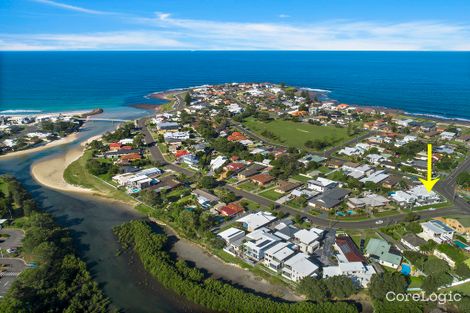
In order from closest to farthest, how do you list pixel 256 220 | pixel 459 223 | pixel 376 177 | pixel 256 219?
1. pixel 459 223
2. pixel 256 220
3. pixel 256 219
4. pixel 376 177

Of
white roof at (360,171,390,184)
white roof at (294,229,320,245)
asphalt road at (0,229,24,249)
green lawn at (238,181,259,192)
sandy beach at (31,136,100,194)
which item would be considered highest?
white roof at (360,171,390,184)

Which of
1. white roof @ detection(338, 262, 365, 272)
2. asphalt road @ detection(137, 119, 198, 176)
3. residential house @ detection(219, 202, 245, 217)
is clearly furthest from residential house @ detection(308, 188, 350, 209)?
asphalt road @ detection(137, 119, 198, 176)

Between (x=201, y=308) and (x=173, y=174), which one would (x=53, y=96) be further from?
(x=201, y=308)

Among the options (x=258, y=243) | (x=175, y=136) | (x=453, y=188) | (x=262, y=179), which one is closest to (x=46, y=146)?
(x=175, y=136)

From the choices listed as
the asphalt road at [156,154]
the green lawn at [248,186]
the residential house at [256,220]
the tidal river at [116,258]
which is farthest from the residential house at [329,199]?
the asphalt road at [156,154]

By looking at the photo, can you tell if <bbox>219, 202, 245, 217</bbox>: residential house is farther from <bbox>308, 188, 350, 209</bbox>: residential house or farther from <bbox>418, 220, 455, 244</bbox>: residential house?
<bbox>418, 220, 455, 244</bbox>: residential house

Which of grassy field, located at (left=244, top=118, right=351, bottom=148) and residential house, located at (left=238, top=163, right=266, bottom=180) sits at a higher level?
grassy field, located at (left=244, top=118, right=351, bottom=148)

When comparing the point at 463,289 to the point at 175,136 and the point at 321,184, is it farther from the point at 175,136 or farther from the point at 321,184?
the point at 175,136
